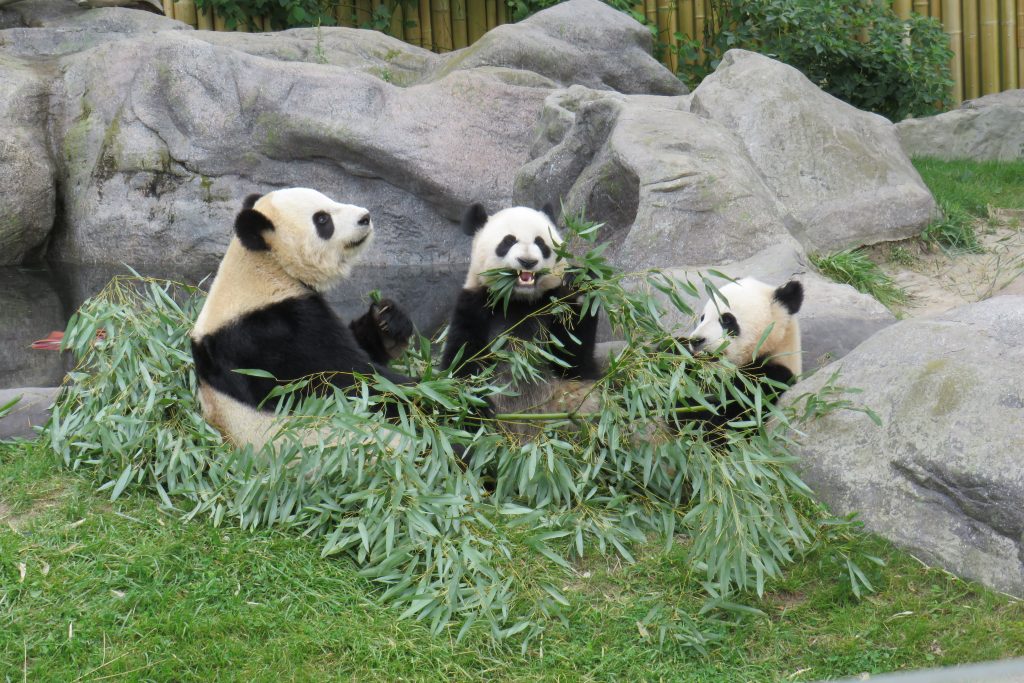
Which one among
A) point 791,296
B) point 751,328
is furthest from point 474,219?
point 791,296

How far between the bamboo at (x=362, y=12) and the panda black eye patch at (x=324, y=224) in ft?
28.3

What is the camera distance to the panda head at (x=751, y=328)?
423 cm

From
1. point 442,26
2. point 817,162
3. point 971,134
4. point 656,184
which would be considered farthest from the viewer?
point 442,26

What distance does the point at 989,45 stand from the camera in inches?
424

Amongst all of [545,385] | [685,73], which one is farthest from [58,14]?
[545,385]

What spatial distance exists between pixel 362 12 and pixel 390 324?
8.66m

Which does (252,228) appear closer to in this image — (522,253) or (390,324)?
(390,324)

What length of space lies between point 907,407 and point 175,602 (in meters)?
2.38

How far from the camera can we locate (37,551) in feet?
11.0

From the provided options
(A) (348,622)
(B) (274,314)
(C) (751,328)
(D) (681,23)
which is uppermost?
(D) (681,23)

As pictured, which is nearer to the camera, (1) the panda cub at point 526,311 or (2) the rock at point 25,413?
(1) the panda cub at point 526,311

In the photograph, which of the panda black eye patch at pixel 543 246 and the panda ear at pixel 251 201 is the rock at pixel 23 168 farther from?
the panda black eye patch at pixel 543 246

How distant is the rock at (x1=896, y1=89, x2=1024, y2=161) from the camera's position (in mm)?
9391

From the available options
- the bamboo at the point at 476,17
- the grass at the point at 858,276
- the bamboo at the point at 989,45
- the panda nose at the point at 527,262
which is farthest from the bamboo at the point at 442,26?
the panda nose at the point at 527,262
